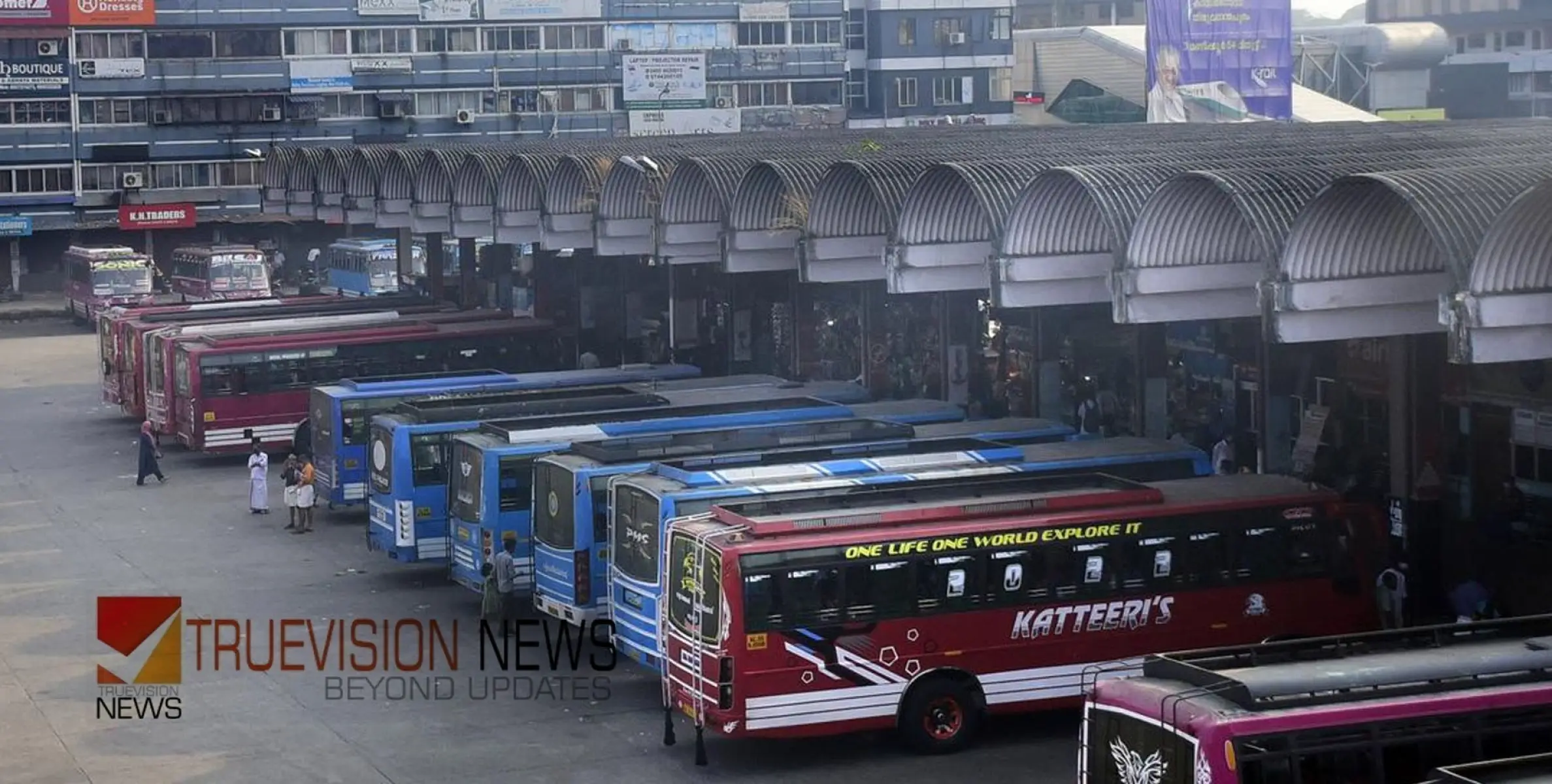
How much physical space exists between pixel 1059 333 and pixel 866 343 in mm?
3344

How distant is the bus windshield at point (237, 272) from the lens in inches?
2094

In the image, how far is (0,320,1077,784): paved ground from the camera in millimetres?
15500


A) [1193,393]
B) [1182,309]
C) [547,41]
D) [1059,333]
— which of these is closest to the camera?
[1182,309]

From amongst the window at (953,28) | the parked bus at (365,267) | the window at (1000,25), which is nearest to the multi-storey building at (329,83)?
the window at (953,28)

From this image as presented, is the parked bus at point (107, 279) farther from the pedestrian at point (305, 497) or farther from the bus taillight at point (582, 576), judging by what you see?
the bus taillight at point (582, 576)

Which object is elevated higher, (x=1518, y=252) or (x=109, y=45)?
(x=109, y=45)

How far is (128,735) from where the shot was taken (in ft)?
54.4

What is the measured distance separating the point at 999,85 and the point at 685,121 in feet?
39.1

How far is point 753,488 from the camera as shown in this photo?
57.8 ft

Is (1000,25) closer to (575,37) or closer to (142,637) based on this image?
(575,37)

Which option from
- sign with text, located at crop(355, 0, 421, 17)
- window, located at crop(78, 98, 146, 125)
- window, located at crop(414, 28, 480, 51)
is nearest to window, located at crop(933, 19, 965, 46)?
window, located at crop(414, 28, 480, 51)

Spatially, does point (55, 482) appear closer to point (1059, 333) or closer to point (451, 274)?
point (1059, 333)

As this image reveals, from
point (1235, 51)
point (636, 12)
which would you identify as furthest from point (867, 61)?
point (1235, 51)

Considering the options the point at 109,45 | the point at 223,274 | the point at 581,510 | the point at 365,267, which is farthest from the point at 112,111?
the point at 581,510
